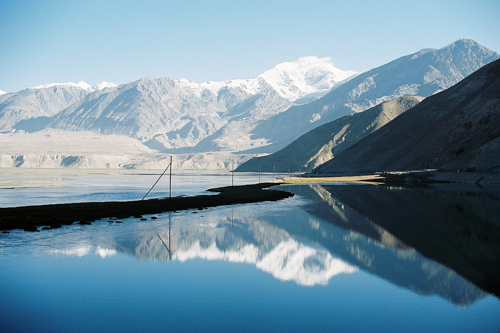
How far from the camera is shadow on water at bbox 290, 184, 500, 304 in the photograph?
16219mm

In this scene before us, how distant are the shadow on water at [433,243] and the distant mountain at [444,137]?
5293cm

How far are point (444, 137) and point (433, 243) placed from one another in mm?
96942

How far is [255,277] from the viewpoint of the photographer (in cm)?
1773

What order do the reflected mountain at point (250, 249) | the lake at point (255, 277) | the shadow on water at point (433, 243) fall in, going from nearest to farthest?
the lake at point (255, 277), the shadow on water at point (433, 243), the reflected mountain at point (250, 249)

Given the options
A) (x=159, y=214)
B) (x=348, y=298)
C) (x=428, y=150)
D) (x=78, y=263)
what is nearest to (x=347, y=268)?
(x=348, y=298)

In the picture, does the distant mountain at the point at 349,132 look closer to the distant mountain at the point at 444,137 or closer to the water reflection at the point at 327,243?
the distant mountain at the point at 444,137

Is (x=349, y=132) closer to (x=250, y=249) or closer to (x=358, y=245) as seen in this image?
(x=358, y=245)

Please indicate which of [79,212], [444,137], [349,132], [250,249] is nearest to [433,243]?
[250,249]

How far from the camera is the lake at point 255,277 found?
42.2 ft

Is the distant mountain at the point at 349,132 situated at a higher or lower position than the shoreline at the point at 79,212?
higher

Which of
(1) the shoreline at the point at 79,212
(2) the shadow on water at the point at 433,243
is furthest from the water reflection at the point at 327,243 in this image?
(1) the shoreline at the point at 79,212

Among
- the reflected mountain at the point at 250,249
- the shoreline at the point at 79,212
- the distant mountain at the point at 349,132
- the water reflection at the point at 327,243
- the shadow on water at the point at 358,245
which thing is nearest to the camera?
the shadow on water at the point at 358,245

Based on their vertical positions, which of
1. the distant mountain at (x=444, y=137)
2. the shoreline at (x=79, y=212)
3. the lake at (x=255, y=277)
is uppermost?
the distant mountain at (x=444, y=137)

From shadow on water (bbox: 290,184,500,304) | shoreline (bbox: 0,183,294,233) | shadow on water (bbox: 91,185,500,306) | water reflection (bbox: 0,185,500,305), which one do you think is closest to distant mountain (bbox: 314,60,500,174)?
shadow on water (bbox: 290,184,500,304)
